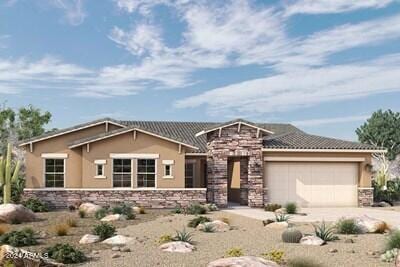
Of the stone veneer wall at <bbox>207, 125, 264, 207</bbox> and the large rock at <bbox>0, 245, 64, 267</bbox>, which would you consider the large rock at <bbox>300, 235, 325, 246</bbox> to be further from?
the stone veneer wall at <bbox>207, 125, 264, 207</bbox>

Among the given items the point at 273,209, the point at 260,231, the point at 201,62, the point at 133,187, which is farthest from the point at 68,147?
the point at 260,231

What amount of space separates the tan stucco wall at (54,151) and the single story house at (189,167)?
0.16ft

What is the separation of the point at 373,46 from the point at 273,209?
9363 mm

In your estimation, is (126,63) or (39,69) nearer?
(126,63)

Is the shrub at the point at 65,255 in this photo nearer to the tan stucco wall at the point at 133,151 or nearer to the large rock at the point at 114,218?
the large rock at the point at 114,218

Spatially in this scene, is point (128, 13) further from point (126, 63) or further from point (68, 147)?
point (68, 147)

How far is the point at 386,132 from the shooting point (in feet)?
182

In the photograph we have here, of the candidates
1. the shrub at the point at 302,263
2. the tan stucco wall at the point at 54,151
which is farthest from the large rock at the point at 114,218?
the shrub at the point at 302,263

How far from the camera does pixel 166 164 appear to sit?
25938 millimetres

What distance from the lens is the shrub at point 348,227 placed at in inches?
630

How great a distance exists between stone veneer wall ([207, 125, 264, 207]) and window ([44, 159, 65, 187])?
25.1ft

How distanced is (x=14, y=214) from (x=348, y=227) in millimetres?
11936

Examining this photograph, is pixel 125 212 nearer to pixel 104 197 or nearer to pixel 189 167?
pixel 104 197

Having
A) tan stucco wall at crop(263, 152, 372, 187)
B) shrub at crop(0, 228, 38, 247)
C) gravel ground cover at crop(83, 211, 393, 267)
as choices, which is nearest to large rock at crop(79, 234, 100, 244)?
gravel ground cover at crop(83, 211, 393, 267)
